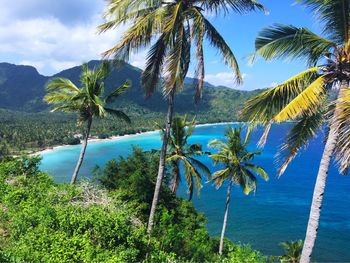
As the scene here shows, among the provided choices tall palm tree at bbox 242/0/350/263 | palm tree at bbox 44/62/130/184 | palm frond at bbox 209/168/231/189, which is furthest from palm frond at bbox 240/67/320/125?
palm frond at bbox 209/168/231/189

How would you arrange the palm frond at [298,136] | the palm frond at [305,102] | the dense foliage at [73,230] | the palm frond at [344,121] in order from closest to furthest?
1. the palm frond at [344,121]
2. the dense foliage at [73,230]
3. the palm frond at [305,102]
4. the palm frond at [298,136]

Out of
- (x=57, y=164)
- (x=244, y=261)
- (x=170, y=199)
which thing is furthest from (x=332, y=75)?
(x=57, y=164)

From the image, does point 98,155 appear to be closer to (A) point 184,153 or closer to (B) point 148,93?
(A) point 184,153

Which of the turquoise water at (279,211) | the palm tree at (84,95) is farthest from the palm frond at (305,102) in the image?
the turquoise water at (279,211)

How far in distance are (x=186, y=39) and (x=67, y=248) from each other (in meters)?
6.08

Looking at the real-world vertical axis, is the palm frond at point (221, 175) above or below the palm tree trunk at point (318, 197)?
Answer: below

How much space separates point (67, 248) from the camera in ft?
19.1

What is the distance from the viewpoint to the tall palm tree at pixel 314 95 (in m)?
6.07

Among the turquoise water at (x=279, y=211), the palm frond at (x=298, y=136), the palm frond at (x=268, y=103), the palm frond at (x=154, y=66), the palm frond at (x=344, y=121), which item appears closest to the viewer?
the palm frond at (x=344, y=121)

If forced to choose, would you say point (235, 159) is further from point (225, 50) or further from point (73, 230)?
point (73, 230)

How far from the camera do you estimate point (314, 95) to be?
6129 millimetres

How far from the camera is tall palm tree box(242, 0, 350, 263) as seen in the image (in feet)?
19.9

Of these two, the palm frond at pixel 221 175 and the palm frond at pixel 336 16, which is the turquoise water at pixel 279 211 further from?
the palm frond at pixel 336 16

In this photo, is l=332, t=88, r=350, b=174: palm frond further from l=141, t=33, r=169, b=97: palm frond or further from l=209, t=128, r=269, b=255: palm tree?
l=209, t=128, r=269, b=255: palm tree
